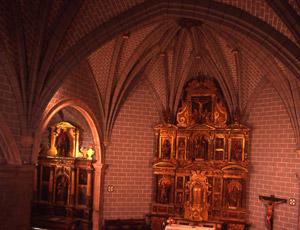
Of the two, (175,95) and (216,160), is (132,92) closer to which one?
(175,95)

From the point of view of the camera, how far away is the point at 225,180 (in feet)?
57.7

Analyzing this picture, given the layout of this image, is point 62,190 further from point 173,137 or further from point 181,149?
point 181,149

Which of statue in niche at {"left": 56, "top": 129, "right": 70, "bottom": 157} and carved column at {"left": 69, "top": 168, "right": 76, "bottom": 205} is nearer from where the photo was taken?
carved column at {"left": 69, "top": 168, "right": 76, "bottom": 205}

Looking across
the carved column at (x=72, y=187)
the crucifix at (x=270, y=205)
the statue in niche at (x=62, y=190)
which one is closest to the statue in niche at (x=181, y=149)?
the crucifix at (x=270, y=205)

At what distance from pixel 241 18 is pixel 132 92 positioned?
8.14 m

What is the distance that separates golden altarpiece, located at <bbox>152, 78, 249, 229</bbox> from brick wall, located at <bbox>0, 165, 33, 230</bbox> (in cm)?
719

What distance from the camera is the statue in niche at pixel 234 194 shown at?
1727 centimetres

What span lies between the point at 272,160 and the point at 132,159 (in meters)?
6.34

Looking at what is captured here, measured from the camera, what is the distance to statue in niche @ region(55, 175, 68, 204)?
18.4 metres

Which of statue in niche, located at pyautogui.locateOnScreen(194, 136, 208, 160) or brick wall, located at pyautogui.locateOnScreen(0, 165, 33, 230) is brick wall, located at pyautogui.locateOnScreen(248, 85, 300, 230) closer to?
statue in niche, located at pyautogui.locateOnScreen(194, 136, 208, 160)

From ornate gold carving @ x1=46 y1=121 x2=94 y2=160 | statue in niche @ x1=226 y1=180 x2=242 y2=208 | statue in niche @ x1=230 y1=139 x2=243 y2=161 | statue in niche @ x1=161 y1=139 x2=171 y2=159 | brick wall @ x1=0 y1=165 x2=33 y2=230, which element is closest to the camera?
brick wall @ x1=0 y1=165 x2=33 y2=230

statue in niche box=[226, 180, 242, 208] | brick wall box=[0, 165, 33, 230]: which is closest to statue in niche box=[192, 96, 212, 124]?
statue in niche box=[226, 180, 242, 208]

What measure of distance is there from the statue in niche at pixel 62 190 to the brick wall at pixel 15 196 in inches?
234

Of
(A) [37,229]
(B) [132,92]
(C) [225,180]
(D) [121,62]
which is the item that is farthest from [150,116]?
(A) [37,229]
